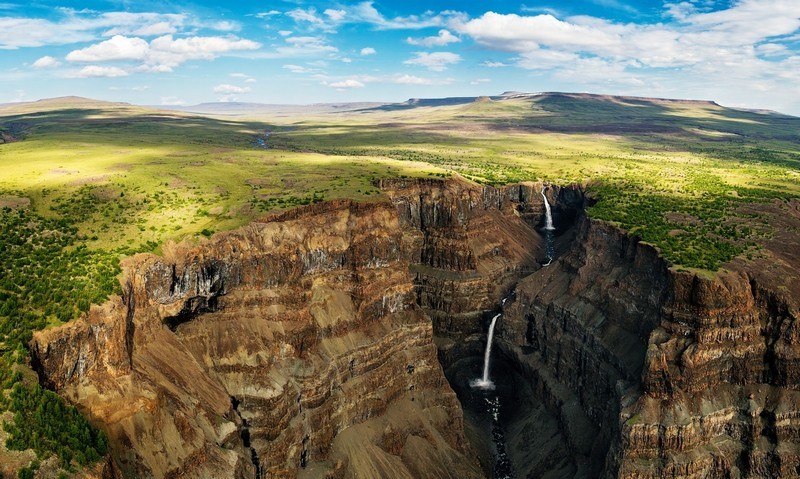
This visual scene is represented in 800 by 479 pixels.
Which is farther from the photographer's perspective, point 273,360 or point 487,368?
point 487,368

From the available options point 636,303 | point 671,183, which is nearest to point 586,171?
point 671,183

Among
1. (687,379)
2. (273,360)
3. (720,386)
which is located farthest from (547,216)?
(273,360)

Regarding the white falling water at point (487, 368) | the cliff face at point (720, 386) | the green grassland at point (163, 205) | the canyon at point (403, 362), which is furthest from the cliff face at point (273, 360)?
the cliff face at point (720, 386)

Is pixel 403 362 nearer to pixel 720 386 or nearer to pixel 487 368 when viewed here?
pixel 487 368

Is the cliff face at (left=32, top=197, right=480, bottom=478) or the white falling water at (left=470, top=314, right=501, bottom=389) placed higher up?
the cliff face at (left=32, top=197, right=480, bottom=478)

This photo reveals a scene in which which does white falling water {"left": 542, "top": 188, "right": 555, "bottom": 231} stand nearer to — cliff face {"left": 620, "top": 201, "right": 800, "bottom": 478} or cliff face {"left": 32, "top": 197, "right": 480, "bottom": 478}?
cliff face {"left": 32, "top": 197, "right": 480, "bottom": 478}

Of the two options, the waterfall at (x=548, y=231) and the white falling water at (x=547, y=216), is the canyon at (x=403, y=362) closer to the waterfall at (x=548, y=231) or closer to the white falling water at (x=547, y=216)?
the waterfall at (x=548, y=231)

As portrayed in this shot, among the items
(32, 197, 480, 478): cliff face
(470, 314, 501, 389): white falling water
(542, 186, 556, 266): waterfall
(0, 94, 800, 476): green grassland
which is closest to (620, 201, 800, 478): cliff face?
(0, 94, 800, 476): green grassland
